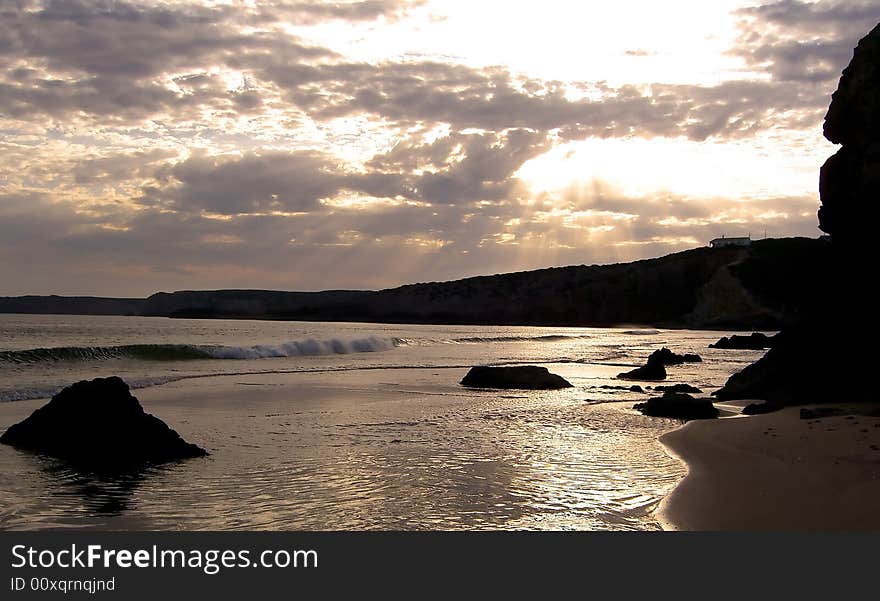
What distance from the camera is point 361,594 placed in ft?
17.0

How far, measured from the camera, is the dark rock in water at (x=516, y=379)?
22498 mm

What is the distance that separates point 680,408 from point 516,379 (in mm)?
7621

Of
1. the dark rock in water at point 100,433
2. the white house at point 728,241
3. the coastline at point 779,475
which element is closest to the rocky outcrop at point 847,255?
the coastline at point 779,475

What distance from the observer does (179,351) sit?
127 ft

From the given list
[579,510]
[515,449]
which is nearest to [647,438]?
[515,449]

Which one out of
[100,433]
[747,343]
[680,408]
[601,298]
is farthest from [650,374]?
[601,298]

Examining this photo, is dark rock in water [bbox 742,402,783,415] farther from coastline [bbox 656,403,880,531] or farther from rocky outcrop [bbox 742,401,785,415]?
coastline [bbox 656,403,880,531]

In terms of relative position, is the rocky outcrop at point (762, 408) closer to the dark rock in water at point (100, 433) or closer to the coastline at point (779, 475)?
the coastline at point (779, 475)

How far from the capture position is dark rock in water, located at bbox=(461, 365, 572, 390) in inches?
886

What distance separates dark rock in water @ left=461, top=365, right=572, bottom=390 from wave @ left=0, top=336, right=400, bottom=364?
1821 centimetres

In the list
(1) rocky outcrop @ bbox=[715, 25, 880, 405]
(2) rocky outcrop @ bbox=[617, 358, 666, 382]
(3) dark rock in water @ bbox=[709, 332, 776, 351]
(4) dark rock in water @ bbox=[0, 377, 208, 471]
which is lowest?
(3) dark rock in water @ bbox=[709, 332, 776, 351]

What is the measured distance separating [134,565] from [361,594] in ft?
5.46

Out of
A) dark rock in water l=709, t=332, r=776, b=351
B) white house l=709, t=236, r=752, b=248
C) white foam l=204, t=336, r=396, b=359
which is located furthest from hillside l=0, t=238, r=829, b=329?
white foam l=204, t=336, r=396, b=359

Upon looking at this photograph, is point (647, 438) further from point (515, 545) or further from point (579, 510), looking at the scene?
point (515, 545)
